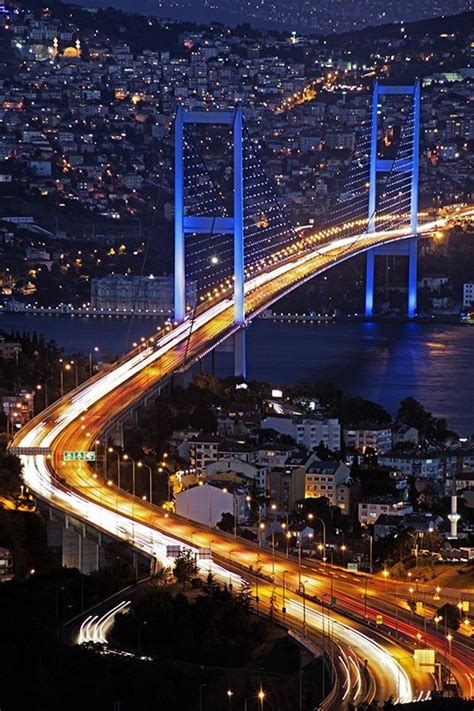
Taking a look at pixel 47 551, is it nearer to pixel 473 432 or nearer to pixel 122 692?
pixel 122 692

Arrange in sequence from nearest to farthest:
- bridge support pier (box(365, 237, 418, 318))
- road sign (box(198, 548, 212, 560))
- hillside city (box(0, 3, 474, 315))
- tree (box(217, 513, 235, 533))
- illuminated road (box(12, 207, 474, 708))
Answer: illuminated road (box(12, 207, 474, 708)) → road sign (box(198, 548, 212, 560)) → tree (box(217, 513, 235, 533)) → bridge support pier (box(365, 237, 418, 318)) → hillside city (box(0, 3, 474, 315))

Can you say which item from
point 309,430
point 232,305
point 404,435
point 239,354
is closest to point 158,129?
point 232,305

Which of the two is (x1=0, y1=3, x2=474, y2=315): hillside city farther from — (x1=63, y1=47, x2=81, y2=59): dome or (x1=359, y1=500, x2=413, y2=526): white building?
(x1=359, y1=500, x2=413, y2=526): white building

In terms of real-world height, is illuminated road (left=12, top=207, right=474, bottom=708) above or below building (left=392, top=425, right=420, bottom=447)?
above

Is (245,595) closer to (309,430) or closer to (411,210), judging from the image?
(309,430)

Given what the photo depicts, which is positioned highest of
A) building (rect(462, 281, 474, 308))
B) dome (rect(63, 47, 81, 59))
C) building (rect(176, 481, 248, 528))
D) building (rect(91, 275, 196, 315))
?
dome (rect(63, 47, 81, 59))

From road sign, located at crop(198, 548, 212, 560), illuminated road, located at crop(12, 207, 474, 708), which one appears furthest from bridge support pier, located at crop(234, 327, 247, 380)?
road sign, located at crop(198, 548, 212, 560)

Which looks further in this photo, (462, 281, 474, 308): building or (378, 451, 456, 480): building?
(462, 281, 474, 308): building
